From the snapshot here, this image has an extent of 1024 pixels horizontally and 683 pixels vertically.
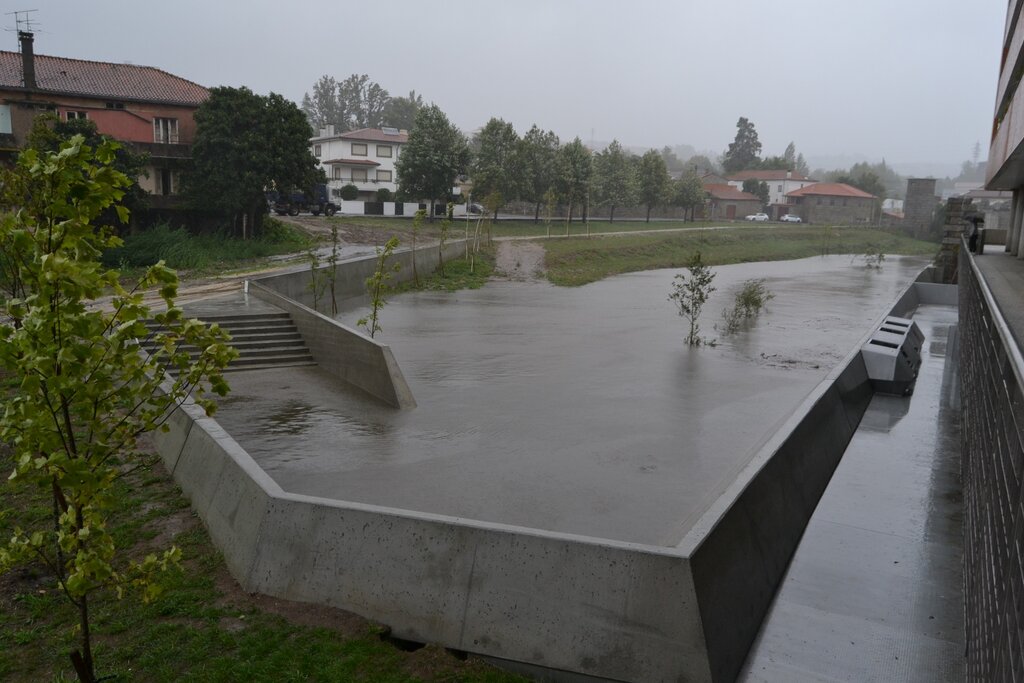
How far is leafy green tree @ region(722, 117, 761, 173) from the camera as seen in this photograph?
146 m

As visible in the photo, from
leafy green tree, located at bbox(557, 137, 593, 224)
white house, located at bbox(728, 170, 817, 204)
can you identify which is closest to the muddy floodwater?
leafy green tree, located at bbox(557, 137, 593, 224)

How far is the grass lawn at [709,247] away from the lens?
1602 inches

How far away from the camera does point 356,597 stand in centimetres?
709

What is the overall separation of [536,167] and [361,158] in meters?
19.7

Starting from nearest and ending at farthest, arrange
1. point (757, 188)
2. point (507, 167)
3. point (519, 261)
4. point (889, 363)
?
point (889, 363) → point (519, 261) → point (507, 167) → point (757, 188)

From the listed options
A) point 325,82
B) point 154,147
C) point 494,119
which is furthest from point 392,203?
point 325,82

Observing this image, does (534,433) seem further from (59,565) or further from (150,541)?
(59,565)

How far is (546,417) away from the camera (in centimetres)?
1245

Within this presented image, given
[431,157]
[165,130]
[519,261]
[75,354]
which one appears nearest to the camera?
[75,354]

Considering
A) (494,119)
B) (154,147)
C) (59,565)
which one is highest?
(494,119)

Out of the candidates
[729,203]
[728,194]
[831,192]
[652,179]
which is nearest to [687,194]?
[652,179]

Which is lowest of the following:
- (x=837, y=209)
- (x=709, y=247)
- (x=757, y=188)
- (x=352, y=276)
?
(x=709, y=247)

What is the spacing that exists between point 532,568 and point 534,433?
4.87m

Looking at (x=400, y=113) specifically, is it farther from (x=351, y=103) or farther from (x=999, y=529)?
(x=999, y=529)
